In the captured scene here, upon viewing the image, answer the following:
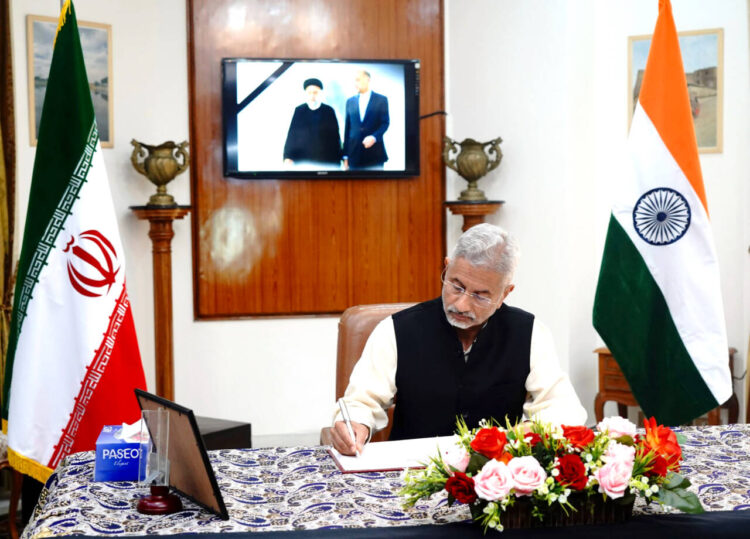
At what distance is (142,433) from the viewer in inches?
68.0

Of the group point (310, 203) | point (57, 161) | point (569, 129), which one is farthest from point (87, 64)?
point (569, 129)

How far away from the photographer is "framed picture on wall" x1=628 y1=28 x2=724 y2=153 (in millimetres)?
4895

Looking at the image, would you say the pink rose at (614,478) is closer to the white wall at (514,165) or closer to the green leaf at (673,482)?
the green leaf at (673,482)

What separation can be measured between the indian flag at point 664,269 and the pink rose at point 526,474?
6.65 feet

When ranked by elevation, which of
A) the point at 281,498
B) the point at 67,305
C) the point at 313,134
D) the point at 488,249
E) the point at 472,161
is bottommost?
the point at 281,498

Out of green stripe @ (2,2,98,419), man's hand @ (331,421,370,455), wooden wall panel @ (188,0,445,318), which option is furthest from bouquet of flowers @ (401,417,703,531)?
wooden wall panel @ (188,0,445,318)

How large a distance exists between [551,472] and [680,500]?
9.9 inches

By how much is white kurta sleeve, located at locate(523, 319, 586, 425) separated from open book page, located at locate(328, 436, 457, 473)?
0.44 m

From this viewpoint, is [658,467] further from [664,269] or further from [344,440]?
[664,269]

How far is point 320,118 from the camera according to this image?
5.04 metres

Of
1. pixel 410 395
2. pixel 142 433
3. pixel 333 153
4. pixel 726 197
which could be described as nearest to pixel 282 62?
pixel 333 153

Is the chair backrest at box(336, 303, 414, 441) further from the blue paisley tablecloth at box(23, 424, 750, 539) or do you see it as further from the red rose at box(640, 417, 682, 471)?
the red rose at box(640, 417, 682, 471)

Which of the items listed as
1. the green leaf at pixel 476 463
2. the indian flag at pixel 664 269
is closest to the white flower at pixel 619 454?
the green leaf at pixel 476 463

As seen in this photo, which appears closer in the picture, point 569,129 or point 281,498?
point 281,498
